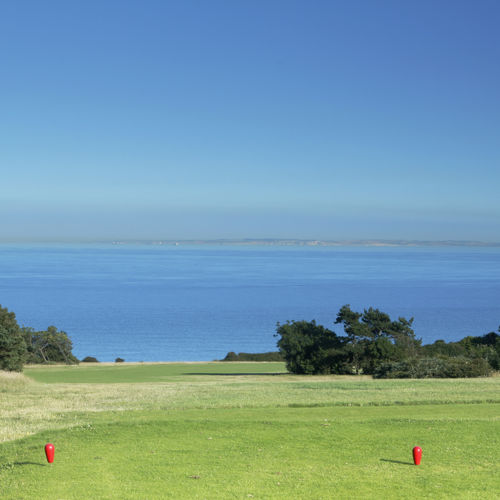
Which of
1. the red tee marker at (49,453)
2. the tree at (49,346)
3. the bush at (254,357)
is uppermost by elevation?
the tree at (49,346)

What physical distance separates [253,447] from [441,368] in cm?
2279

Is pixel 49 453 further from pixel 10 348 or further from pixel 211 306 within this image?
pixel 211 306

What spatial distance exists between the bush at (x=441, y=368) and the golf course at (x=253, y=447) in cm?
1108

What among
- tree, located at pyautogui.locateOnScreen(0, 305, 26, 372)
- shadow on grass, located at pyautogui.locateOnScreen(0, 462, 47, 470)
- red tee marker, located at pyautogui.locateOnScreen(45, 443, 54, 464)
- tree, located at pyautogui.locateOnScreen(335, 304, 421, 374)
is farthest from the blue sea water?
red tee marker, located at pyautogui.locateOnScreen(45, 443, 54, 464)

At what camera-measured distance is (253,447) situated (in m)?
11.7

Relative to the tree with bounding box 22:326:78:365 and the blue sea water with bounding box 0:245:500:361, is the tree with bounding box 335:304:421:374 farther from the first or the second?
the blue sea water with bounding box 0:245:500:361

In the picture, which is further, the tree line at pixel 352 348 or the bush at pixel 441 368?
the tree line at pixel 352 348

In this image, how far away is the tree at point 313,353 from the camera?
37.8 meters

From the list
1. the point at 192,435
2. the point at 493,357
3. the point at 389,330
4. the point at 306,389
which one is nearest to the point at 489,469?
the point at 192,435

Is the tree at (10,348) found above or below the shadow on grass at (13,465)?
above

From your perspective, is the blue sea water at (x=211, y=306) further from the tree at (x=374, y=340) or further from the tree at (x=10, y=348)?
the tree at (x=10, y=348)

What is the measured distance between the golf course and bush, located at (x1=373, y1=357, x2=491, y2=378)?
11.1 meters

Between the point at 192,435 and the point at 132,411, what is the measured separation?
4891mm

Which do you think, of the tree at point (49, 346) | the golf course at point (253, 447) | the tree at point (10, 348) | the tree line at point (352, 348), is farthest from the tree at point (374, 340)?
the tree at point (49, 346)
